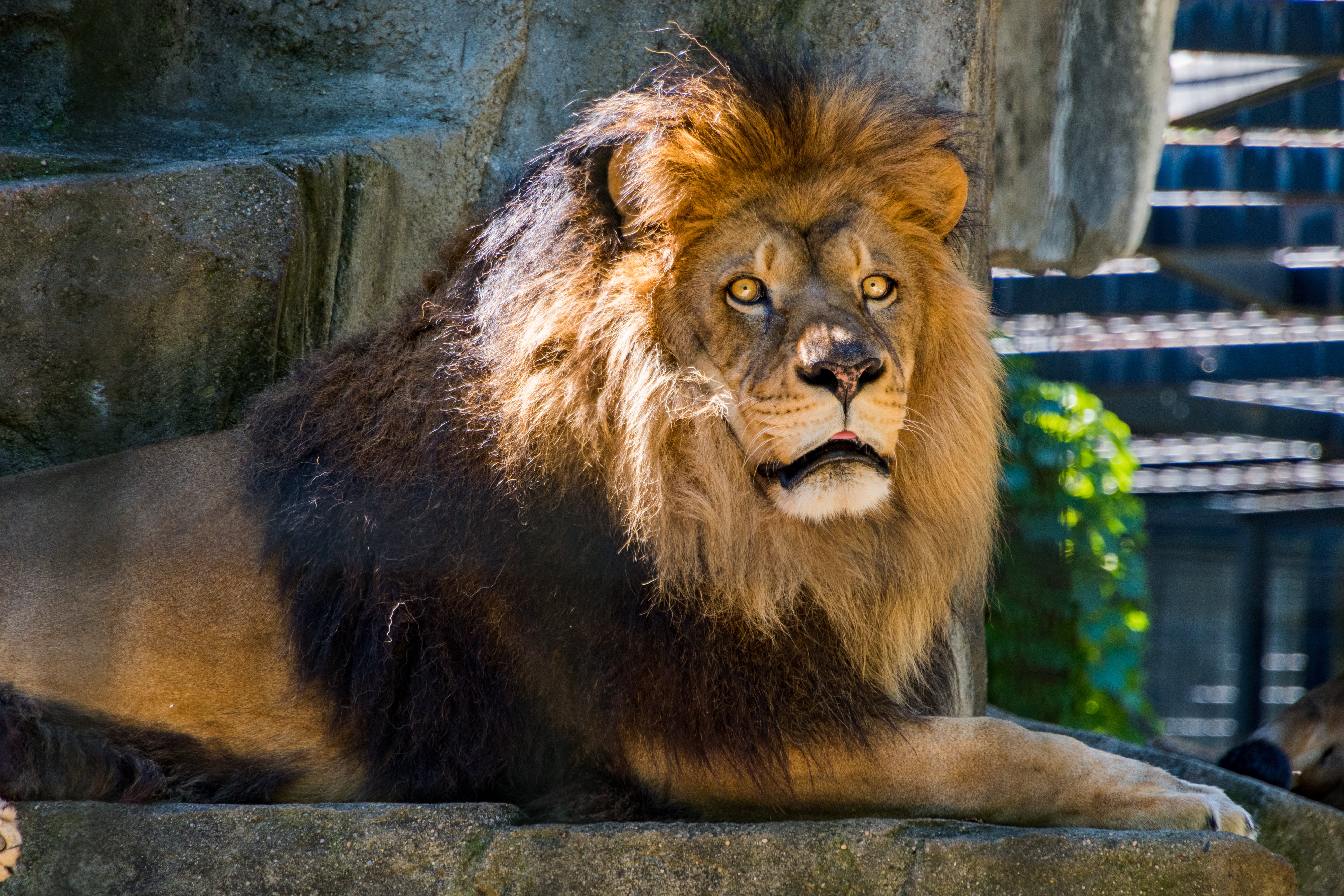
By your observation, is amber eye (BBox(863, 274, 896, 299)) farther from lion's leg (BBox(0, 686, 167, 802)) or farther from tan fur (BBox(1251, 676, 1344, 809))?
tan fur (BBox(1251, 676, 1344, 809))

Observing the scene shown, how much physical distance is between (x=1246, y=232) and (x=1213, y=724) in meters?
5.81

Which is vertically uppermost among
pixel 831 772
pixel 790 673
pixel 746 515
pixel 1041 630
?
pixel 746 515

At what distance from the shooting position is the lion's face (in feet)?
8.03

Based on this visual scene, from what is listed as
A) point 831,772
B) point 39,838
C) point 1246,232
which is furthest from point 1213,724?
point 39,838

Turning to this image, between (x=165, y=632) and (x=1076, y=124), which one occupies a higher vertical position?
(x=1076, y=124)

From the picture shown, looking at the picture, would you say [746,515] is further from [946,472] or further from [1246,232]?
[1246,232]

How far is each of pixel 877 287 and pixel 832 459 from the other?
1.35 feet

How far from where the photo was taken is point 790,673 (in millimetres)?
2584

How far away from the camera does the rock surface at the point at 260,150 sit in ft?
11.2

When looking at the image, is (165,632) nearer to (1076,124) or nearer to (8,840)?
(8,840)

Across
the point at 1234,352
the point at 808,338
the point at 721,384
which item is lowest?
the point at 1234,352

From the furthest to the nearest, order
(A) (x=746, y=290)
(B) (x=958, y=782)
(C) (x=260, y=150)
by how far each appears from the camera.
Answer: (C) (x=260, y=150) < (A) (x=746, y=290) < (B) (x=958, y=782)

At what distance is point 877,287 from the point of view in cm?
269

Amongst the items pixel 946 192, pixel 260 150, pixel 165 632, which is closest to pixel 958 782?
pixel 946 192
